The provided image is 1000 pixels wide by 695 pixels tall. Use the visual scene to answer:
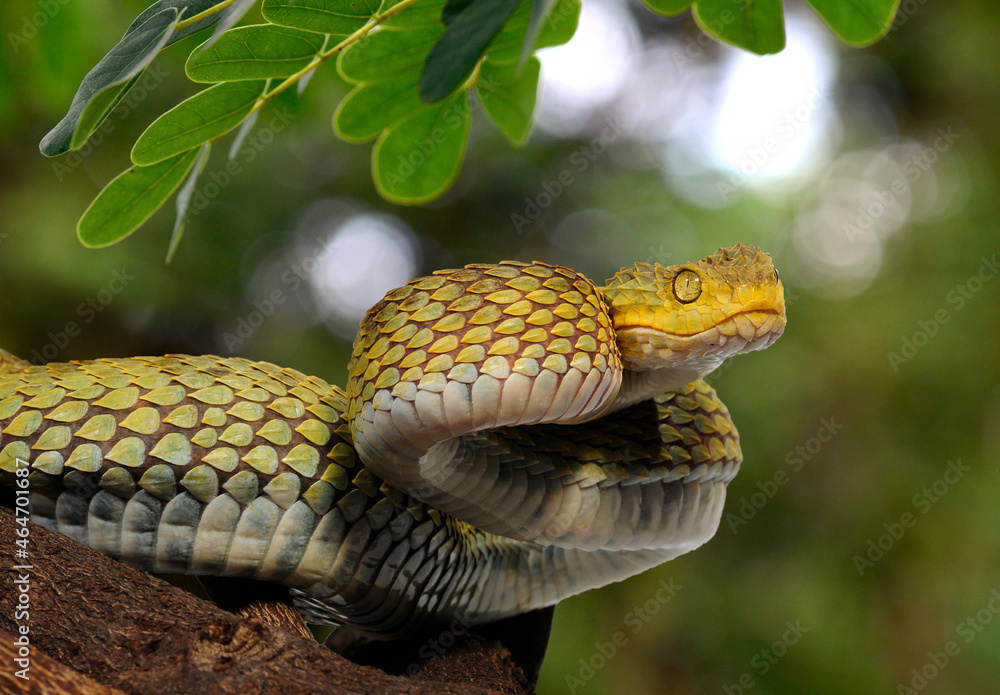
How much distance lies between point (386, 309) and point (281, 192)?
3331 millimetres

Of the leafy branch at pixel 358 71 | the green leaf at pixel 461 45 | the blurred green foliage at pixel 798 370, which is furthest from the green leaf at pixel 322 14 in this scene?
the blurred green foliage at pixel 798 370

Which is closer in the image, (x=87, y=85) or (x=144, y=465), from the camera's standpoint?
(x=87, y=85)

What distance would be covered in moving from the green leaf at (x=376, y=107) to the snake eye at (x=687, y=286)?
1.82 feet

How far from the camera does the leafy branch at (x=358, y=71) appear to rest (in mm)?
815

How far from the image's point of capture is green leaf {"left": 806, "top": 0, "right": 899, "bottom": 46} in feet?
3.82

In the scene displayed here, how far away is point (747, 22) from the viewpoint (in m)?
1.25

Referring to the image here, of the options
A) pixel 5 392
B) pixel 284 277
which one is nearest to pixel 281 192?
pixel 284 277

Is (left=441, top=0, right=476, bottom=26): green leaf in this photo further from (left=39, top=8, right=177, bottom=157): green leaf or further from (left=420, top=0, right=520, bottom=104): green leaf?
(left=39, top=8, right=177, bottom=157): green leaf

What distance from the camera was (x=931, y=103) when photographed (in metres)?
4.90

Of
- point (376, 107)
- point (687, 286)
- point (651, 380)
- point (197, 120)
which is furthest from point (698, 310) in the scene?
point (197, 120)

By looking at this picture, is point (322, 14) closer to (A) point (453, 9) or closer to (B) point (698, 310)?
(A) point (453, 9)

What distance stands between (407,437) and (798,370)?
4.25 meters

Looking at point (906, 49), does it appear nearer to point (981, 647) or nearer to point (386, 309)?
point (981, 647)

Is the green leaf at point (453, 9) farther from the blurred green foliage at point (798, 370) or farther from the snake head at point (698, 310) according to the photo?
the blurred green foliage at point (798, 370)
